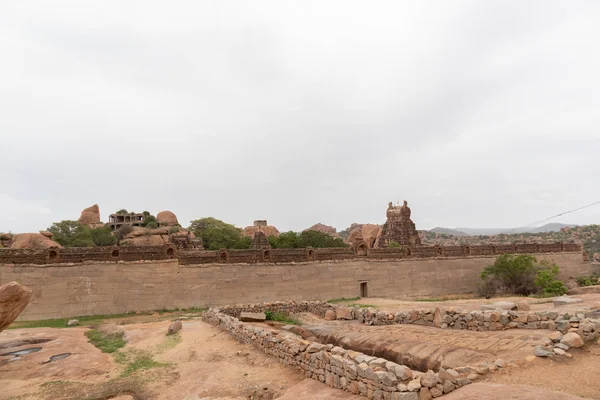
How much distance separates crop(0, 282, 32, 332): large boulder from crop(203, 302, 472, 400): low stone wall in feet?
25.5

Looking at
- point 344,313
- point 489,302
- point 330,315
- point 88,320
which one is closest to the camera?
point 344,313

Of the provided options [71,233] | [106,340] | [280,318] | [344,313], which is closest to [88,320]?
[106,340]

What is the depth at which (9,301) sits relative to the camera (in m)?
11.7

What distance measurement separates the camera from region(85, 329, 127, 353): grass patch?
45.6 feet

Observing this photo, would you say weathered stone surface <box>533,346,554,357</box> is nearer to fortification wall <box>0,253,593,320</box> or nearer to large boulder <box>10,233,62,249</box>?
fortification wall <box>0,253,593,320</box>

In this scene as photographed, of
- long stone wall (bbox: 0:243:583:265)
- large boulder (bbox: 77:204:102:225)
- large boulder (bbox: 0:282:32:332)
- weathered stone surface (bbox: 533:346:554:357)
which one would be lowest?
weathered stone surface (bbox: 533:346:554:357)

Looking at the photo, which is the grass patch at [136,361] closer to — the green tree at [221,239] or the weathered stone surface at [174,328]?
the weathered stone surface at [174,328]

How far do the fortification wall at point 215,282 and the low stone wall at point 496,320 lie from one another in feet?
36.4

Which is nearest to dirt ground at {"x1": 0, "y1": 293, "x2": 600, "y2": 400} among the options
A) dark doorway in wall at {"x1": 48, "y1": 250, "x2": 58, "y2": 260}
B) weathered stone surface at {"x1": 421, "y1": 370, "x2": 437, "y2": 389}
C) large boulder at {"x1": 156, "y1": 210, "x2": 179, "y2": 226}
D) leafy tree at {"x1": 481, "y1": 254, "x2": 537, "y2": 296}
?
weathered stone surface at {"x1": 421, "y1": 370, "x2": 437, "y2": 389}

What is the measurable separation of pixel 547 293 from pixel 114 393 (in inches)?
1114

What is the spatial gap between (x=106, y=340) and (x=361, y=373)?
38.1 ft

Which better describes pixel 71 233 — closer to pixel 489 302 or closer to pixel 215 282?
pixel 215 282

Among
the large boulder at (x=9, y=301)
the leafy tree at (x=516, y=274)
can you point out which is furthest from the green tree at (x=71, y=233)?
the leafy tree at (x=516, y=274)

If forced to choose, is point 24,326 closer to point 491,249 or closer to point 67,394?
point 67,394
